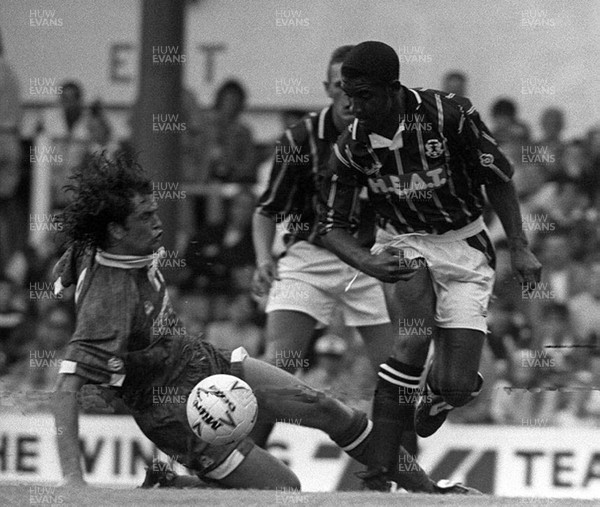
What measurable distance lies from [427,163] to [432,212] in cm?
25

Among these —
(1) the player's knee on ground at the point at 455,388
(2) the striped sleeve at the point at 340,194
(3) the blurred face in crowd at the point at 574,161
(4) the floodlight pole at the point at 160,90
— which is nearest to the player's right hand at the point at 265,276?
(2) the striped sleeve at the point at 340,194

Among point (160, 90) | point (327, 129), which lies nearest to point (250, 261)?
point (160, 90)

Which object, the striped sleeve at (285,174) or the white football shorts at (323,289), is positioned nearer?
the striped sleeve at (285,174)

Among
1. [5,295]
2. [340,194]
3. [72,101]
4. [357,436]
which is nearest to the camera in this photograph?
[357,436]

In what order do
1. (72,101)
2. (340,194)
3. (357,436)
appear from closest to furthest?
(357,436) < (340,194) < (72,101)

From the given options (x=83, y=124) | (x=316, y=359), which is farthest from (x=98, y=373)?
(x=83, y=124)

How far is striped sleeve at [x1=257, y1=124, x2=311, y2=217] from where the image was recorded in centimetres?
768

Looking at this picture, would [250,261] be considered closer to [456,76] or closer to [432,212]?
[456,76]

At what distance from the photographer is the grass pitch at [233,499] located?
19.7ft

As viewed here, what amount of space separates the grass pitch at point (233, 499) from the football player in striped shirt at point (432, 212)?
629 mm

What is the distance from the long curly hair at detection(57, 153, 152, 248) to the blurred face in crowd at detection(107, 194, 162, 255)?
3cm

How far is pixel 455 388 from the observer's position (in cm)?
666

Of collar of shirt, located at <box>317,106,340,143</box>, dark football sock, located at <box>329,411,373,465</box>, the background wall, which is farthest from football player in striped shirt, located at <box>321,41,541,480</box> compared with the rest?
the background wall

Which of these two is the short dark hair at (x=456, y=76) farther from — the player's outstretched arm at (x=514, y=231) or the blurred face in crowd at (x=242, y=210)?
the player's outstretched arm at (x=514, y=231)
